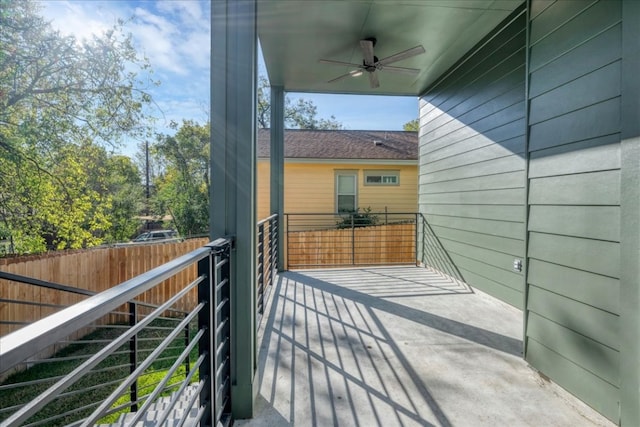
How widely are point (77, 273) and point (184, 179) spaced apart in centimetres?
190

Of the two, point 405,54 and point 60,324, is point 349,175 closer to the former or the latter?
point 405,54

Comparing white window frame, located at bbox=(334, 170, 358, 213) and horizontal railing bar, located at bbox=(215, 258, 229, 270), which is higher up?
white window frame, located at bbox=(334, 170, 358, 213)

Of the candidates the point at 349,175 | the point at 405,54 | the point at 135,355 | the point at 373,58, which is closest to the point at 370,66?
the point at 373,58

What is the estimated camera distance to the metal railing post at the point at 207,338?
1.29 metres

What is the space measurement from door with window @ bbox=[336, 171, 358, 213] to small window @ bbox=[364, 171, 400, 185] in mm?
337

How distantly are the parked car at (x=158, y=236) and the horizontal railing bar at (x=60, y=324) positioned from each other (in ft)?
11.2

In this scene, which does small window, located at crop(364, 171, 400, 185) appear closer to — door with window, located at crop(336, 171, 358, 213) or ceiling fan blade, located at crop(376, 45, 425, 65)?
door with window, located at crop(336, 171, 358, 213)

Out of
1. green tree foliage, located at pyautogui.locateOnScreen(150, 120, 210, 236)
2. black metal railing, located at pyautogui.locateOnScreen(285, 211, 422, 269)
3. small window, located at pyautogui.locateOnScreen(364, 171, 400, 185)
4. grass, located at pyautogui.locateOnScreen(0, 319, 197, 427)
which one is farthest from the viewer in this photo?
small window, located at pyautogui.locateOnScreen(364, 171, 400, 185)

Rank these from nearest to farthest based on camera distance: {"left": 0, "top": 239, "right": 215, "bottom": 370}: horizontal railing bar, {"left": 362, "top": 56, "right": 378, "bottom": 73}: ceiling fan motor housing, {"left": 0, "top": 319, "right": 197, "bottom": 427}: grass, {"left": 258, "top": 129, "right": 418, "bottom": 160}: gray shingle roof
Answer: {"left": 0, "top": 239, "right": 215, "bottom": 370}: horizontal railing bar, {"left": 0, "top": 319, "right": 197, "bottom": 427}: grass, {"left": 362, "top": 56, "right": 378, "bottom": 73}: ceiling fan motor housing, {"left": 258, "top": 129, "right": 418, "bottom": 160}: gray shingle roof

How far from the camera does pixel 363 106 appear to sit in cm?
1073

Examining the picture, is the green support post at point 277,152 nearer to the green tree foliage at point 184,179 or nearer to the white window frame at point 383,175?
the green tree foliage at point 184,179

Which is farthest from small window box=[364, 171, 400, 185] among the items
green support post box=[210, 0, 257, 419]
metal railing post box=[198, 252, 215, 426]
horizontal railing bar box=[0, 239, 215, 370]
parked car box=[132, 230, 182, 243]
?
horizontal railing bar box=[0, 239, 215, 370]

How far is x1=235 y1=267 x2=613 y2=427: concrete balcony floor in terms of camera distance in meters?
1.69

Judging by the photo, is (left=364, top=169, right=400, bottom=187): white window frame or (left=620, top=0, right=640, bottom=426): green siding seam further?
(left=364, top=169, right=400, bottom=187): white window frame
